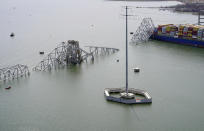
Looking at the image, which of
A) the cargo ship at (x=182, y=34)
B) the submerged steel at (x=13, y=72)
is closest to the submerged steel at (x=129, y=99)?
the submerged steel at (x=13, y=72)

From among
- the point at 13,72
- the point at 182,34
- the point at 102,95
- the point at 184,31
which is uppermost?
the point at 184,31

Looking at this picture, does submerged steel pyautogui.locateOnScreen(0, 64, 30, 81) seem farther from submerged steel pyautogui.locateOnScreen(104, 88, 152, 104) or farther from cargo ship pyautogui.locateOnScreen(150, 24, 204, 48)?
cargo ship pyautogui.locateOnScreen(150, 24, 204, 48)

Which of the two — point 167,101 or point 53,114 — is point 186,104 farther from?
point 53,114

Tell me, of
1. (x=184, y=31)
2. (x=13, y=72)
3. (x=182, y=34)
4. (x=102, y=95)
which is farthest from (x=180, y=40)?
(x=13, y=72)

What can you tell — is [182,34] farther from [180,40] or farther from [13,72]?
[13,72]

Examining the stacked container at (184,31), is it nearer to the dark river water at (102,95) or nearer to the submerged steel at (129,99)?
the dark river water at (102,95)

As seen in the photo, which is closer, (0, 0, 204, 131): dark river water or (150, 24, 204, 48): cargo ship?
(0, 0, 204, 131): dark river water

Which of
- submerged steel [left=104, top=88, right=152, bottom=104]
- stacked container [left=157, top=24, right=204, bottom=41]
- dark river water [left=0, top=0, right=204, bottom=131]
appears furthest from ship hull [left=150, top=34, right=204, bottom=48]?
submerged steel [left=104, top=88, right=152, bottom=104]
